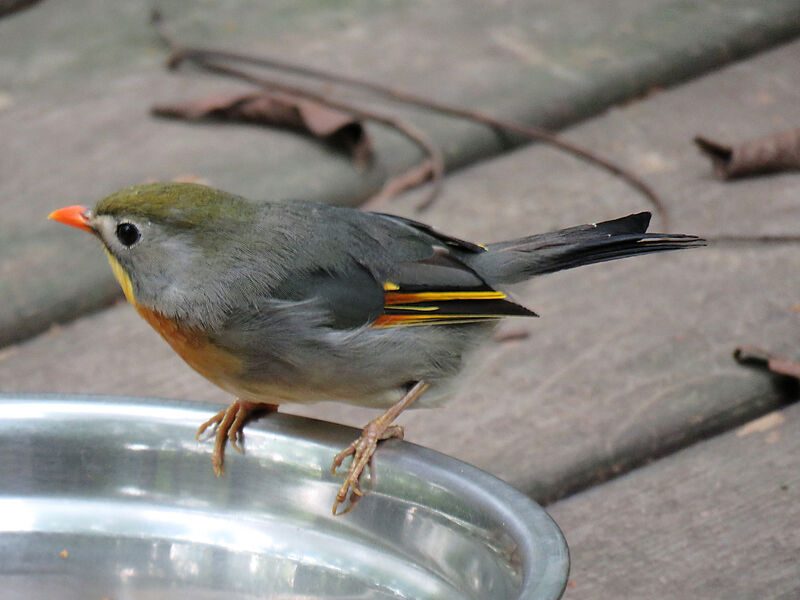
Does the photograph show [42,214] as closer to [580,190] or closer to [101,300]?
[101,300]

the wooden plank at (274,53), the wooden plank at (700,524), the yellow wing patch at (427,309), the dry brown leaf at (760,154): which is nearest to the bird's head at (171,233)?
the yellow wing patch at (427,309)

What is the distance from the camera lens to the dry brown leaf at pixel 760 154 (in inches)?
152

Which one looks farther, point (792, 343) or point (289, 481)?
point (792, 343)

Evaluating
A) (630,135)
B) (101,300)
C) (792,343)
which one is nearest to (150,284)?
(101,300)

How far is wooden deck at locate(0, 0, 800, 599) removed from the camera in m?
2.50

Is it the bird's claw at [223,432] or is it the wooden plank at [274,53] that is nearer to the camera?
the bird's claw at [223,432]

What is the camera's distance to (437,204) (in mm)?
3904

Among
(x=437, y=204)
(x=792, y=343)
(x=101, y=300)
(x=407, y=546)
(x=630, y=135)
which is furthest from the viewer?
(x=630, y=135)

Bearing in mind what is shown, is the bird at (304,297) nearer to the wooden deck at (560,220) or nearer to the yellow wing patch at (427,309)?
the yellow wing patch at (427,309)

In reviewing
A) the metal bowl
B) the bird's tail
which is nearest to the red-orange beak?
the metal bowl

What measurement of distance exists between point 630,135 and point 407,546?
2480 mm

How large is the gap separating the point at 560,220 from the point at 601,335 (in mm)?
634

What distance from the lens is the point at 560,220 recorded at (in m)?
3.73

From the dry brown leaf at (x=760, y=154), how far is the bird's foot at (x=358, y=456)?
204cm
